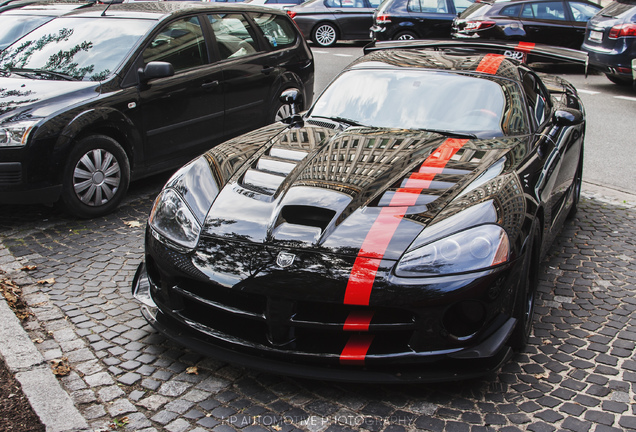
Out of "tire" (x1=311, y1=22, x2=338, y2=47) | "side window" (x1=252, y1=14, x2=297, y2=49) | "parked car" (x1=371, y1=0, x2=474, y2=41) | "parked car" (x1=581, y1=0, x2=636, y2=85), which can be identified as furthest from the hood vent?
"tire" (x1=311, y1=22, x2=338, y2=47)

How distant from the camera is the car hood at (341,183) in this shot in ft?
10.6

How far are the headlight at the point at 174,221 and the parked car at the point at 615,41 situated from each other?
937 cm

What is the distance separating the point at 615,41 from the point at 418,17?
19.6 ft

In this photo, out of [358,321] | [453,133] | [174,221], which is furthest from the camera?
[453,133]

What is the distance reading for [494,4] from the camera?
1410 centimetres

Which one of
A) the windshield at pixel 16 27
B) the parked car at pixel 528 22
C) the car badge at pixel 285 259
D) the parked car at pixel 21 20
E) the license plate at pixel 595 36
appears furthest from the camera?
the parked car at pixel 528 22

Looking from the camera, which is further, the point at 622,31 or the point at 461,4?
the point at 461,4

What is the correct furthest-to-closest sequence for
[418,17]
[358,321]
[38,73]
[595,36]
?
[418,17] < [595,36] < [38,73] < [358,321]

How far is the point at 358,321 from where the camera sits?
2969 mm

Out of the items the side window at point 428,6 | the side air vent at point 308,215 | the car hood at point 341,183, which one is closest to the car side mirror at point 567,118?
the car hood at point 341,183

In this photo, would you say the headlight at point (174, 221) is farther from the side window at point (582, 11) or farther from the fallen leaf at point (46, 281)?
the side window at point (582, 11)

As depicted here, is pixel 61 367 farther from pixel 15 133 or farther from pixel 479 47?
pixel 479 47

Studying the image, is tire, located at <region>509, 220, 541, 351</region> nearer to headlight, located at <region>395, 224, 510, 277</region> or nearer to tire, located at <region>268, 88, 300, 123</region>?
headlight, located at <region>395, 224, 510, 277</region>

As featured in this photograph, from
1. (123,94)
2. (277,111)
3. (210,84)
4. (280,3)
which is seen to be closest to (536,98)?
(210,84)
